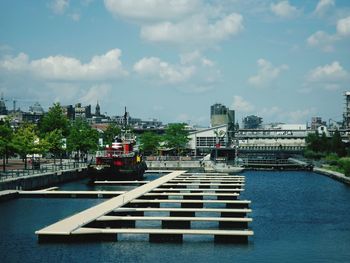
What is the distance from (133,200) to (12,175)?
80.9 ft

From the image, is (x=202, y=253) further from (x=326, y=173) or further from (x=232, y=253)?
(x=326, y=173)

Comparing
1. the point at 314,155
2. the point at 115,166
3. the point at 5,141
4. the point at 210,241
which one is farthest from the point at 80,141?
the point at 210,241

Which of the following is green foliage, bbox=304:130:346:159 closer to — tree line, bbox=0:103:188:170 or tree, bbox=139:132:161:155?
tree line, bbox=0:103:188:170

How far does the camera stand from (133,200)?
183 ft

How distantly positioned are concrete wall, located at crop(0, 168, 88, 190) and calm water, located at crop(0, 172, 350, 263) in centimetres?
613

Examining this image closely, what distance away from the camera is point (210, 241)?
40.3 m

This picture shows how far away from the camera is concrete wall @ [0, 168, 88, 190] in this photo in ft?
229

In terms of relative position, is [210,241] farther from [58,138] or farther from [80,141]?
[80,141]

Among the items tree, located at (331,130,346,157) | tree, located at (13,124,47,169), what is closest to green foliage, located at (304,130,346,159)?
tree, located at (331,130,346,157)

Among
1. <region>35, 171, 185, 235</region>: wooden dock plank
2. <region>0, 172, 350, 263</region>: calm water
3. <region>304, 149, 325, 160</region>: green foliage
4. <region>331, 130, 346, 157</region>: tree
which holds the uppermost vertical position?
<region>331, 130, 346, 157</region>: tree

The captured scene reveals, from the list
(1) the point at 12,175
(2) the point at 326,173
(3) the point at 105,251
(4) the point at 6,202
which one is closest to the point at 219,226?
(3) the point at 105,251

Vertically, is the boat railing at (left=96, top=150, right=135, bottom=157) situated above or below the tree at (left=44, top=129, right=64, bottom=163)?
below

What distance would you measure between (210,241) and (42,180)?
45165 millimetres

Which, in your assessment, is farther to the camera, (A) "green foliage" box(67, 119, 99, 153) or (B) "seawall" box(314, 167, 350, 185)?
(A) "green foliage" box(67, 119, 99, 153)
